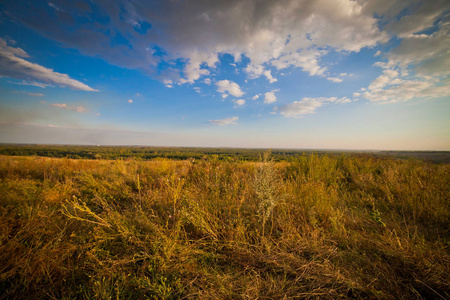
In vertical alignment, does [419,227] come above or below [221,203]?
below

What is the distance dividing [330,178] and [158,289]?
19.0 ft

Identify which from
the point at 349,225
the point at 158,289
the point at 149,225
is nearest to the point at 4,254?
the point at 149,225

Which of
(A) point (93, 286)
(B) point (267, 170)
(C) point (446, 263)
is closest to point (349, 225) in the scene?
(C) point (446, 263)

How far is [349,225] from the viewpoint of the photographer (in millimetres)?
2803

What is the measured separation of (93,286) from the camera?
158 centimetres

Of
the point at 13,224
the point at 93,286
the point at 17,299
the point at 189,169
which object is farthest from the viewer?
the point at 189,169

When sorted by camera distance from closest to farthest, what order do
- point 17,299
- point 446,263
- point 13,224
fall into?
point 17,299 → point 446,263 → point 13,224

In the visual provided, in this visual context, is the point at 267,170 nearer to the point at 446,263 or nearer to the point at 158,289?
the point at 158,289

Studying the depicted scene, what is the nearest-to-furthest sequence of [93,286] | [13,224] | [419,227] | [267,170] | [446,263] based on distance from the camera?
[93,286]
[446,263]
[13,224]
[267,170]
[419,227]

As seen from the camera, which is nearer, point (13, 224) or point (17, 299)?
point (17, 299)

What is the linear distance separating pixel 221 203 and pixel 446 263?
110 inches

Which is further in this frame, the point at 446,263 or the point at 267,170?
the point at 267,170

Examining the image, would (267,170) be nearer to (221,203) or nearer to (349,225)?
(221,203)

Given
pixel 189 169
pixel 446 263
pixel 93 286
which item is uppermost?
pixel 189 169
